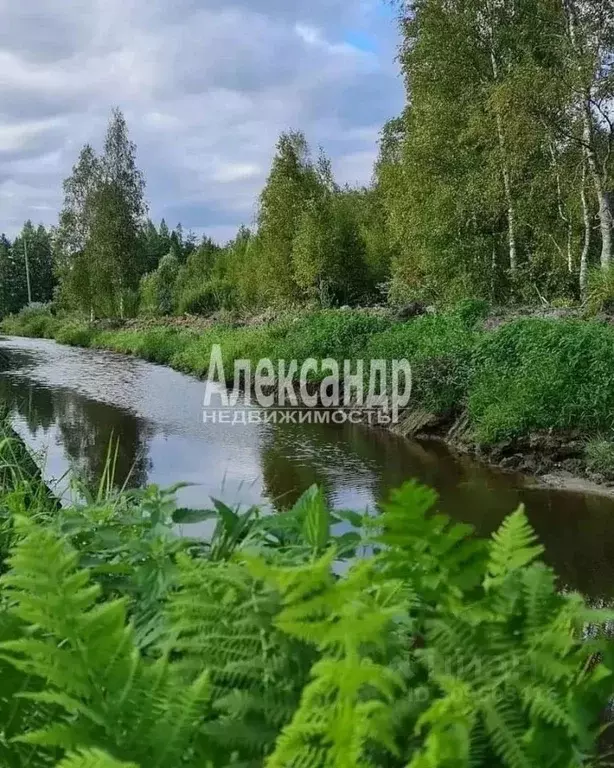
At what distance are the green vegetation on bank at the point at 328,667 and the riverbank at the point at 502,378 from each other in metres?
6.74

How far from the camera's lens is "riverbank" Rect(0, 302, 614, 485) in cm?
747

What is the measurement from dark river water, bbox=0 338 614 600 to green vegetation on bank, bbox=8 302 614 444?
0.67 m

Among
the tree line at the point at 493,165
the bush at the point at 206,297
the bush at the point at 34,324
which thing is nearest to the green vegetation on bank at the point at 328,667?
the tree line at the point at 493,165

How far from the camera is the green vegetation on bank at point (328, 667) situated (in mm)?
475

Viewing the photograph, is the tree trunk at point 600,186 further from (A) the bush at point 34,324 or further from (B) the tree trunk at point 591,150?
(A) the bush at point 34,324

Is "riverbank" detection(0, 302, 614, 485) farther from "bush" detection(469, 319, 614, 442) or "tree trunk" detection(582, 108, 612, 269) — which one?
"tree trunk" detection(582, 108, 612, 269)

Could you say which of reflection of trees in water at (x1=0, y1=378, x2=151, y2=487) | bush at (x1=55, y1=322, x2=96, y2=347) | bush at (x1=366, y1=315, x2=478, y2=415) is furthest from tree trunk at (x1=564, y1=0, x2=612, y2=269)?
bush at (x1=55, y1=322, x2=96, y2=347)

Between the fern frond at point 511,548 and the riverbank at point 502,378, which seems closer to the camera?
the fern frond at point 511,548

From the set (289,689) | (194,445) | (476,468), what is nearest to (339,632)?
(289,689)

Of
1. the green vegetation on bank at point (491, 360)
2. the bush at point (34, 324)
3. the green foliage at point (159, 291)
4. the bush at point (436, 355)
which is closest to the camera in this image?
the green vegetation on bank at point (491, 360)

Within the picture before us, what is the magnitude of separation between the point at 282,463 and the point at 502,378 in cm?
260

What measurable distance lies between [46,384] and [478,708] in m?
14.4

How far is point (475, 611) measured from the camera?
59 cm

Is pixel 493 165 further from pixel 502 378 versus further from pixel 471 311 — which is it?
pixel 502 378
